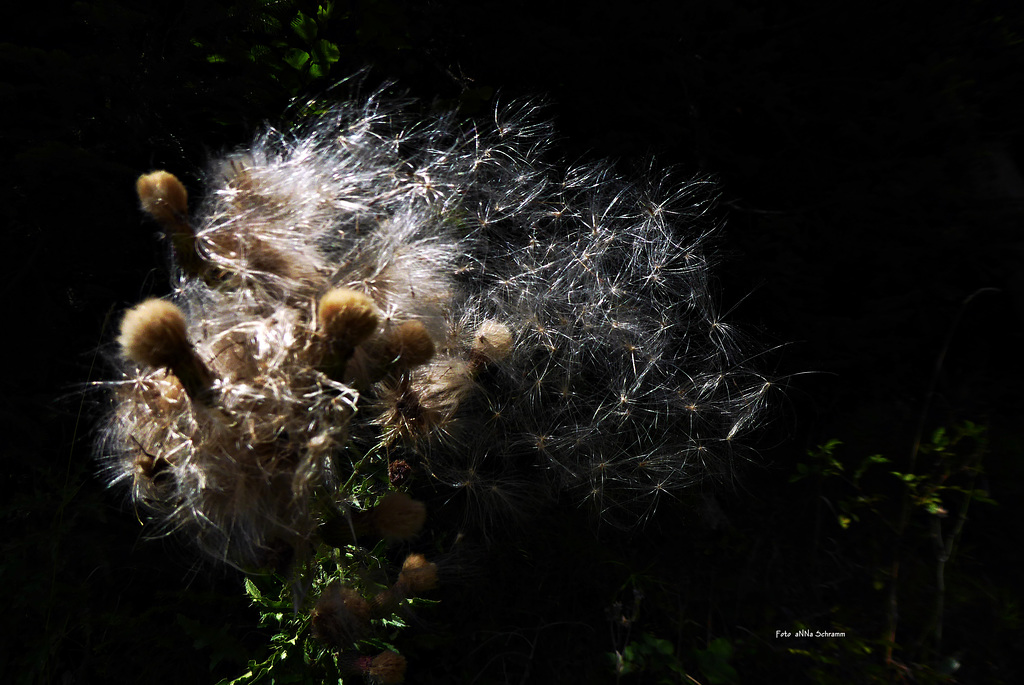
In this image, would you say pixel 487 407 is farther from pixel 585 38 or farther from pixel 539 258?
pixel 585 38

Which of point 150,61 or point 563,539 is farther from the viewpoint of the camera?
point 563,539

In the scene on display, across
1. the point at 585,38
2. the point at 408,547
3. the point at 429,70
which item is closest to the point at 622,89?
the point at 585,38

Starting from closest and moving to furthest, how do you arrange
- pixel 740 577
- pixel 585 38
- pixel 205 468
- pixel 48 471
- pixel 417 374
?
pixel 205 468, pixel 417 374, pixel 48 471, pixel 585 38, pixel 740 577

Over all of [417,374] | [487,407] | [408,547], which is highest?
[417,374]

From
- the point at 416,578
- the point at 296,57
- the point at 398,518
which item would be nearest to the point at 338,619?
the point at 416,578

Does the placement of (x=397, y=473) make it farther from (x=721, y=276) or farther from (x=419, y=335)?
(x=721, y=276)

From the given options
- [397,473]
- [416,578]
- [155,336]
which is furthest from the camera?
[397,473]
